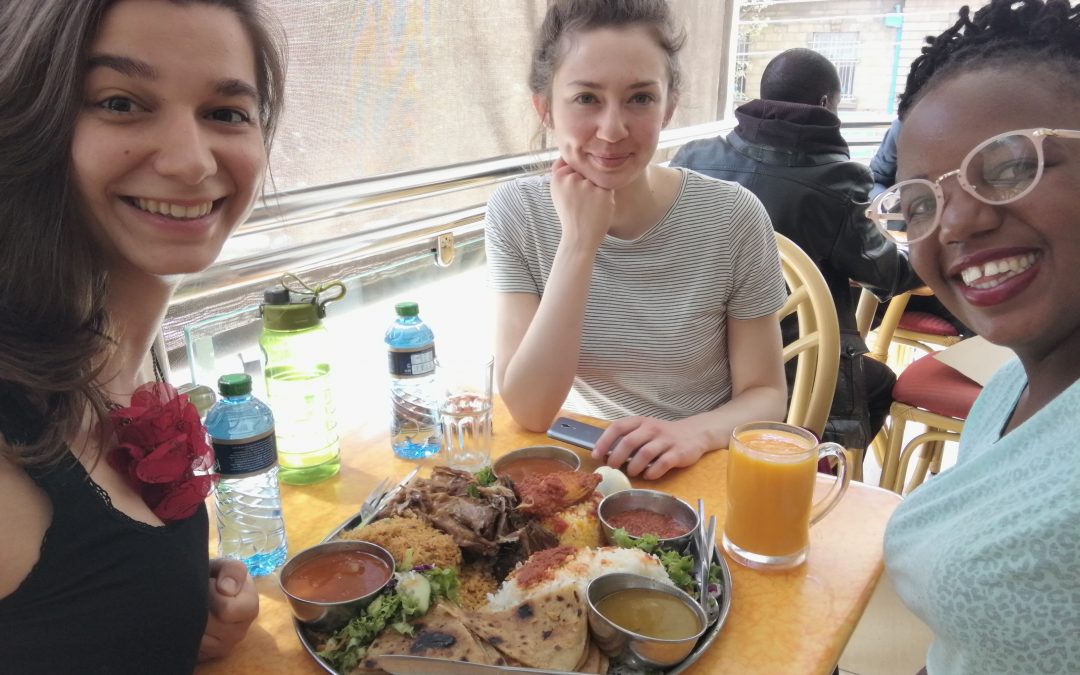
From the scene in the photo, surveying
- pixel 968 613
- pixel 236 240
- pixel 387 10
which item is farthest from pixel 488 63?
pixel 968 613

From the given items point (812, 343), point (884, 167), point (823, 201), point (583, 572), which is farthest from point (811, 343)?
point (884, 167)

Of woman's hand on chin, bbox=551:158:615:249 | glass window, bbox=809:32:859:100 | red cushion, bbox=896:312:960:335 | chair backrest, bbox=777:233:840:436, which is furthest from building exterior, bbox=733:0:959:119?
woman's hand on chin, bbox=551:158:615:249

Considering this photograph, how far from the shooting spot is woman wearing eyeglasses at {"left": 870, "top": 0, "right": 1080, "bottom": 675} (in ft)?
2.15

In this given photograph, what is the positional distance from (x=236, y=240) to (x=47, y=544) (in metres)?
0.95

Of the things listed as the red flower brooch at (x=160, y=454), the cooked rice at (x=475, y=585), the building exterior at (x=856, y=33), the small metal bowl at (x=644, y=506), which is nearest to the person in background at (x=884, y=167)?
the building exterior at (x=856, y=33)

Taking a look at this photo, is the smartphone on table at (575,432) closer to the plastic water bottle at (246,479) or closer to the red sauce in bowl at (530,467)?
the red sauce in bowl at (530,467)

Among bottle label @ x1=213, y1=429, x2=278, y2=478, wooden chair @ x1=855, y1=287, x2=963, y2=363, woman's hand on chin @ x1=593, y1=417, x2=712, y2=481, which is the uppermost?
bottle label @ x1=213, y1=429, x2=278, y2=478

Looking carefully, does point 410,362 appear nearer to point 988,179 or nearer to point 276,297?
point 276,297

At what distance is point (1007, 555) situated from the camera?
2.17ft

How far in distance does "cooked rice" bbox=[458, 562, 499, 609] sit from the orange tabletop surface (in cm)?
18

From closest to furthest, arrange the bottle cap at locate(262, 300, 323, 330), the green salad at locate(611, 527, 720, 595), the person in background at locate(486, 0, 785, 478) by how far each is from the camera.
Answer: the green salad at locate(611, 527, 720, 595), the bottle cap at locate(262, 300, 323, 330), the person in background at locate(486, 0, 785, 478)

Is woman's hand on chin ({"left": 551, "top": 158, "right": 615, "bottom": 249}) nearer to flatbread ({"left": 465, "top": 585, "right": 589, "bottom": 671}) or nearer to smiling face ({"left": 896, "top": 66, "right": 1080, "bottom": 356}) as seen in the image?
smiling face ({"left": 896, "top": 66, "right": 1080, "bottom": 356})

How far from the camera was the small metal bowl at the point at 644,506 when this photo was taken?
957 mm

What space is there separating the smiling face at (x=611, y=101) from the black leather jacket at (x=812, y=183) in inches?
33.6
